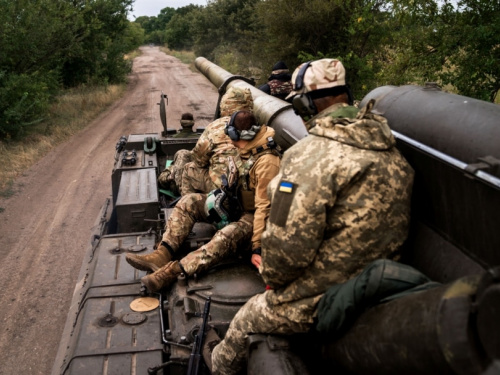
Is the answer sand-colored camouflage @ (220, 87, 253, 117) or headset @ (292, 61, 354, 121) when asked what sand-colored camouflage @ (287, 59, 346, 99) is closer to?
headset @ (292, 61, 354, 121)

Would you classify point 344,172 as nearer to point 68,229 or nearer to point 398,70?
point 68,229

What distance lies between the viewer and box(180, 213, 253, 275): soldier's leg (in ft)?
14.3

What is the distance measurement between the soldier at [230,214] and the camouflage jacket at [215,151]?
0.54 m

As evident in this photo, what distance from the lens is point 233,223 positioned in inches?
181

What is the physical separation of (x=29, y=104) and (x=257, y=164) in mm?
12271

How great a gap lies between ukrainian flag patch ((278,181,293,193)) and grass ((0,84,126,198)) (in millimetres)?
8491

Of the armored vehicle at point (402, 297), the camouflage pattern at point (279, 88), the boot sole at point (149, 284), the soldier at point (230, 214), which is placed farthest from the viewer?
the camouflage pattern at point (279, 88)

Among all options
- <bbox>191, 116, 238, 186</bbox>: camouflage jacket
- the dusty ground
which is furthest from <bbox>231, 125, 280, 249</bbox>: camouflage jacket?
the dusty ground

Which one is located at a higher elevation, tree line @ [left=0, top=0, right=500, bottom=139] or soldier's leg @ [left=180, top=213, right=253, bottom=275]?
tree line @ [left=0, top=0, right=500, bottom=139]

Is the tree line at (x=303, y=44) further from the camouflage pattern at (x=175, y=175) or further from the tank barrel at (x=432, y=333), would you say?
the tank barrel at (x=432, y=333)

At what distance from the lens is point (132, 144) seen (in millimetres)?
7754

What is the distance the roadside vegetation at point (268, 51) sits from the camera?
8789mm

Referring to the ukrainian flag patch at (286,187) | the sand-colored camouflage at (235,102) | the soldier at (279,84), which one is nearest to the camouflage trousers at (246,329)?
the ukrainian flag patch at (286,187)

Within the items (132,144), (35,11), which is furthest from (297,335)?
(35,11)
